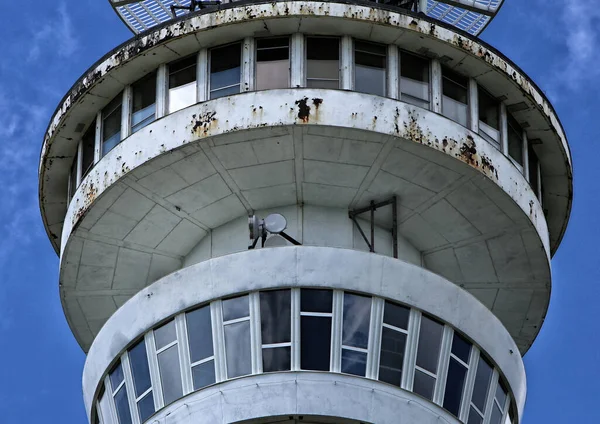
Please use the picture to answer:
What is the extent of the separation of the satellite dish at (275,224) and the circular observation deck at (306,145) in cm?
107

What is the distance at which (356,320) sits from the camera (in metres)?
35.6

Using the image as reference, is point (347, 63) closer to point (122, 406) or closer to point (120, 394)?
point (120, 394)

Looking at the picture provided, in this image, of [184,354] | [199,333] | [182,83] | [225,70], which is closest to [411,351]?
[199,333]

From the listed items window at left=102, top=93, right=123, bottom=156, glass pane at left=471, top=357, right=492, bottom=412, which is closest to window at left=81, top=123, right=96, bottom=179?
window at left=102, top=93, right=123, bottom=156

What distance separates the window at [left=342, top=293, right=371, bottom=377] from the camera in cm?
3525

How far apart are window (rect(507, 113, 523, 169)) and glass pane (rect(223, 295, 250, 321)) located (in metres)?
6.97

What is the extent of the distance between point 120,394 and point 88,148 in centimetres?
580

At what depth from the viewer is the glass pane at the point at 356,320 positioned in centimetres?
3534

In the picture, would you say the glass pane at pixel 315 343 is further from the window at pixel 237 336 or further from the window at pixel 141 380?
the window at pixel 141 380

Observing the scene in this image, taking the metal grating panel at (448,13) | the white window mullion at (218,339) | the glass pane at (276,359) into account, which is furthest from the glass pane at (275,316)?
the metal grating panel at (448,13)

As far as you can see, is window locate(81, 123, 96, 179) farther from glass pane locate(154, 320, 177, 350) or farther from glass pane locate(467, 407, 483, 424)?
glass pane locate(467, 407, 483, 424)

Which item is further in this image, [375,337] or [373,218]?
[373,218]

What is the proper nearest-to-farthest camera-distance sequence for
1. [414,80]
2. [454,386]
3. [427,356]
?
[427,356], [454,386], [414,80]

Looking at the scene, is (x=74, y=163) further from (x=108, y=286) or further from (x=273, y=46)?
(x=273, y=46)
